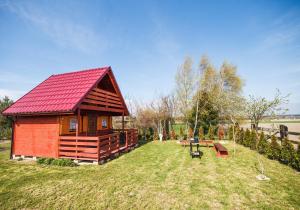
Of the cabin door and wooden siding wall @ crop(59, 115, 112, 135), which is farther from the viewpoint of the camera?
the cabin door

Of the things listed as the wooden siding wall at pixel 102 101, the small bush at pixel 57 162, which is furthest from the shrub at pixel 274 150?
the small bush at pixel 57 162

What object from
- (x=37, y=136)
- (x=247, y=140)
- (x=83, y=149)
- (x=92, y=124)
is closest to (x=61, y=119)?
(x=37, y=136)

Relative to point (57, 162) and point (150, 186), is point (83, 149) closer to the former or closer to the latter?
point (57, 162)

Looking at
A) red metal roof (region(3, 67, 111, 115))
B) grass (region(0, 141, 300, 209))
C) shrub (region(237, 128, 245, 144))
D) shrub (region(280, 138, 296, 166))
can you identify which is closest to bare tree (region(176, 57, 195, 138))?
shrub (region(237, 128, 245, 144))

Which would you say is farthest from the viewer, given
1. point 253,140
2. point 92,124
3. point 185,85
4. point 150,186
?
point 185,85

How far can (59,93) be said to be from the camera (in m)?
11.5

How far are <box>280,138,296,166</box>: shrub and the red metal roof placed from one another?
11506mm

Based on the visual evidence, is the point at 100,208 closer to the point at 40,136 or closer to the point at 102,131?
the point at 40,136

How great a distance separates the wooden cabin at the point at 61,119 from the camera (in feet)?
32.1

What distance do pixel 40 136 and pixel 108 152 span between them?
4266 millimetres

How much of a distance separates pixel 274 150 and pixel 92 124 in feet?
43.8

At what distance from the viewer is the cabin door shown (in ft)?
48.6

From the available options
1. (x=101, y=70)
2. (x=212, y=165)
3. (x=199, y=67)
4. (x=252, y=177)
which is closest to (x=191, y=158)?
(x=212, y=165)

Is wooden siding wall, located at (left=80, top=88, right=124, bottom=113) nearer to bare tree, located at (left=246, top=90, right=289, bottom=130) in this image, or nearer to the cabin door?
Result: the cabin door
